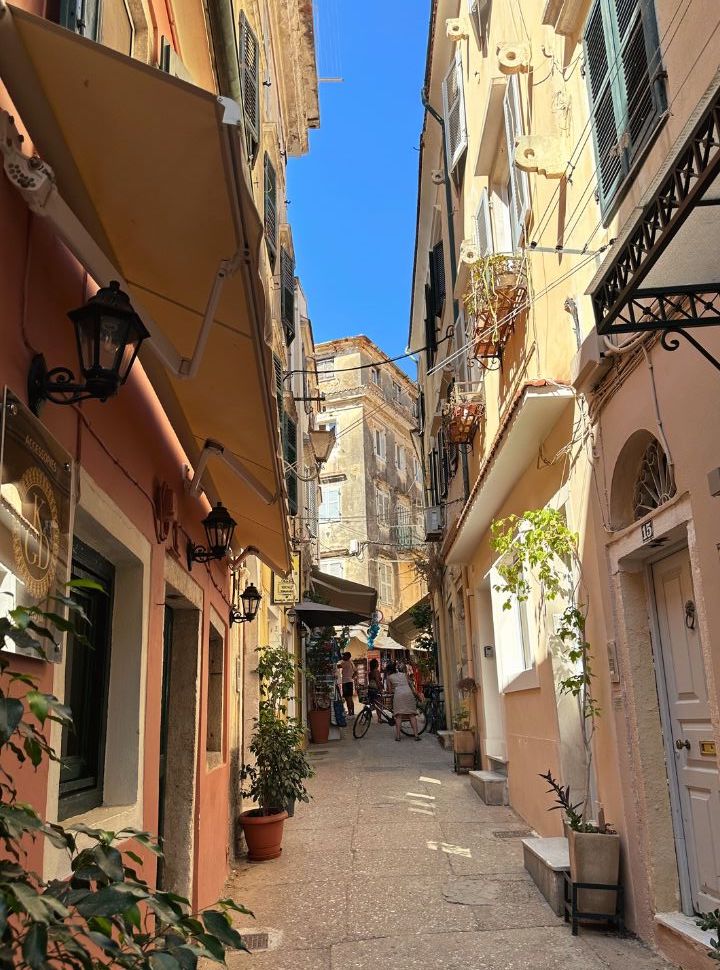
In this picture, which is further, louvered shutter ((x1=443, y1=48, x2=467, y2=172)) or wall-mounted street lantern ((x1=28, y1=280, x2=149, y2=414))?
louvered shutter ((x1=443, y1=48, x2=467, y2=172))

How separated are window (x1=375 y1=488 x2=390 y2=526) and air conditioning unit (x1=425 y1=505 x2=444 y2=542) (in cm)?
2184

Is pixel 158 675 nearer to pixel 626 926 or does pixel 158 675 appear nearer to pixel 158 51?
pixel 626 926

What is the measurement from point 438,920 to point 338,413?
1347 inches

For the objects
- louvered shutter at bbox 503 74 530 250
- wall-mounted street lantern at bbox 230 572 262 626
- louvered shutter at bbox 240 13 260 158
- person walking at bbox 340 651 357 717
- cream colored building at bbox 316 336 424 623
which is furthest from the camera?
cream colored building at bbox 316 336 424 623

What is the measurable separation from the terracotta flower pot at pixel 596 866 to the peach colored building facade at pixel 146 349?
2.62 meters

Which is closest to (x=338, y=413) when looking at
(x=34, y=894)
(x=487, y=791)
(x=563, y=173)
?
(x=487, y=791)

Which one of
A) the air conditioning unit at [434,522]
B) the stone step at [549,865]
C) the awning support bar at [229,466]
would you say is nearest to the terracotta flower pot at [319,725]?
the air conditioning unit at [434,522]

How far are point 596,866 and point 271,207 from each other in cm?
1091

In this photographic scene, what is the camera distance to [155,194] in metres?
3.04

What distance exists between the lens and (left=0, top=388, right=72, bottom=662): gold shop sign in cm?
239

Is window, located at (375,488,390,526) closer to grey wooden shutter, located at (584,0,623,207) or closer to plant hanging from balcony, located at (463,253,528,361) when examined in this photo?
plant hanging from balcony, located at (463,253,528,361)

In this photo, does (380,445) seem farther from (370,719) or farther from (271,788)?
(271,788)

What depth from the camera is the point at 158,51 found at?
17.2ft

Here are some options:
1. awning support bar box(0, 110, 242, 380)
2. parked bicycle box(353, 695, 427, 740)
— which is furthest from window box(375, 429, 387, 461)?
awning support bar box(0, 110, 242, 380)
